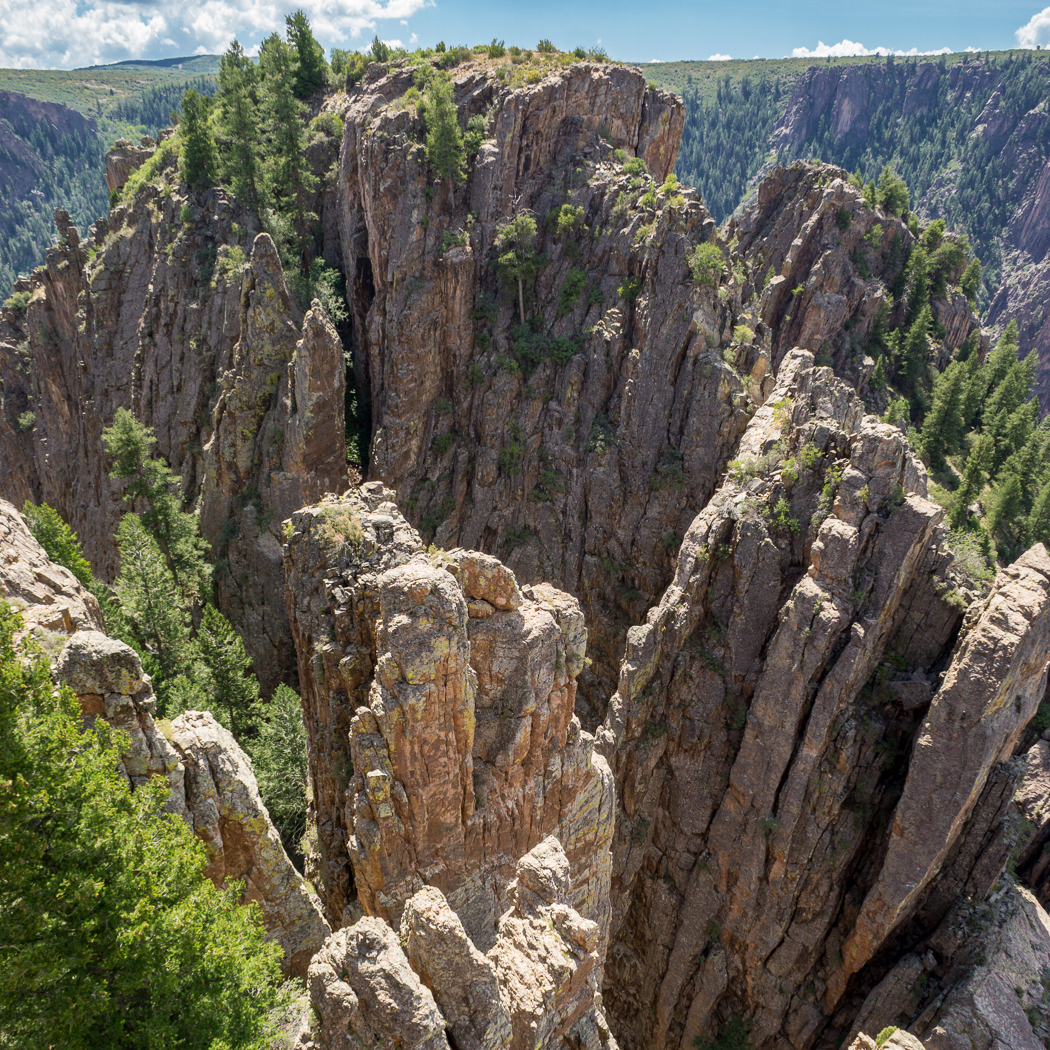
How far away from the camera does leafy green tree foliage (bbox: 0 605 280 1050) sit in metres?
11.0

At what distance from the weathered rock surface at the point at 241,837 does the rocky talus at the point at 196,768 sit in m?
0.02

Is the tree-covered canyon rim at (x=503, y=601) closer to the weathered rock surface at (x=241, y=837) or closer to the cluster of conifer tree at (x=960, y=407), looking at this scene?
the weathered rock surface at (x=241, y=837)

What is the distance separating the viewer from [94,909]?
11.6 metres

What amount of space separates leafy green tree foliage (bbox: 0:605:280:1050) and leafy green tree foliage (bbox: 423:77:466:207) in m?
46.3

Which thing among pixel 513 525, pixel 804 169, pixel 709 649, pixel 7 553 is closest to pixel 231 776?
pixel 7 553

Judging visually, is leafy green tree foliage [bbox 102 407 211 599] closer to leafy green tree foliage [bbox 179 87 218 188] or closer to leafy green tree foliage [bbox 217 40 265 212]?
leafy green tree foliage [bbox 217 40 265 212]

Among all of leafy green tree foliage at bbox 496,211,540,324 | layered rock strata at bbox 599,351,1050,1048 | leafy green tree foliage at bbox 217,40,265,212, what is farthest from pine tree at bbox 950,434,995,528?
Result: leafy green tree foliage at bbox 217,40,265,212

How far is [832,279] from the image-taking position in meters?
66.6

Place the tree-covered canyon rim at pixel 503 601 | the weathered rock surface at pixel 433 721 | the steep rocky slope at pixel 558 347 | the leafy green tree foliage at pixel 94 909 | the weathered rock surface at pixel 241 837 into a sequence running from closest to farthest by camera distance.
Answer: the leafy green tree foliage at pixel 94 909, the tree-covered canyon rim at pixel 503 601, the weathered rock surface at pixel 241 837, the weathered rock surface at pixel 433 721, the steep rocky slope at pixel 558 347

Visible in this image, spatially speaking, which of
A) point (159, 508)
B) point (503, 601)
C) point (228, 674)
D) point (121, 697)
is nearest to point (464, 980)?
point (121, 697)

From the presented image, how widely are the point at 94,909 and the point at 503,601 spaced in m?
12.2

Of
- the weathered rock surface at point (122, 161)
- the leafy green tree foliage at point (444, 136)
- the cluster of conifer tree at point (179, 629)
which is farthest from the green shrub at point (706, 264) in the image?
the weathered rock surface at point (122, 161)

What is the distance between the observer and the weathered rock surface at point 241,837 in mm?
16219

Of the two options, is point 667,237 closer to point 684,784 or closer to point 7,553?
point 684,784
